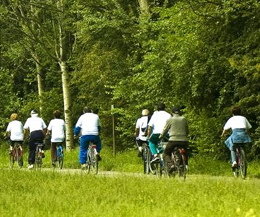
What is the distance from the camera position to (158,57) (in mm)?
28188

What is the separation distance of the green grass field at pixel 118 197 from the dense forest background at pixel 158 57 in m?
6.46

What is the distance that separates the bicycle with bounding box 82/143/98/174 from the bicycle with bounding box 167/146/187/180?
383 cm

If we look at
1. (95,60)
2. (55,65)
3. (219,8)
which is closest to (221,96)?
(219,8)

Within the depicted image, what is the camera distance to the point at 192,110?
27.6m

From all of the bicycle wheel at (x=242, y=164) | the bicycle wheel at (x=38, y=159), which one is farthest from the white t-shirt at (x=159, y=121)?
the bicycle wheel at (x=38, y=159)

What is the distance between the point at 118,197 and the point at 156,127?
8.43m

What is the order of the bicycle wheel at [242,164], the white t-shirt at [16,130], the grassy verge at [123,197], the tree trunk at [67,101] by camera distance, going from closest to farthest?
the grassy verge at [123,197], the bicycle wheel at [242,164], the white t-shirt at [16,130], the tree trunk at [67,101]

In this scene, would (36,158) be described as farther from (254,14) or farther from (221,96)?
(254,14)

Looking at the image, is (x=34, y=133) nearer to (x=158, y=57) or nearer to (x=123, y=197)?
(x=158, y=57)

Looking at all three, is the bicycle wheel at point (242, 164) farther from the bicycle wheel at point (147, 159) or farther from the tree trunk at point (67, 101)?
the tree trunk at point (67, 101)

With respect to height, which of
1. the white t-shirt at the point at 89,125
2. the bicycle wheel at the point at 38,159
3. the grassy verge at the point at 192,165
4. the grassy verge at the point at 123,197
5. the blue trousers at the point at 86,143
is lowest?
the grassy verge at the point at 123,197

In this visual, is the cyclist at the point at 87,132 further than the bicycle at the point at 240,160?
Yes

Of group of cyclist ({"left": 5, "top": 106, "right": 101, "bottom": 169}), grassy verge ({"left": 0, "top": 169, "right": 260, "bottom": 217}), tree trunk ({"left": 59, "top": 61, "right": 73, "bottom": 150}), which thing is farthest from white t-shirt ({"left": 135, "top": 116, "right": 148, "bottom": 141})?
tree trunk ({"left": 59, "top": 61, "right": 73, "bottom": 150})

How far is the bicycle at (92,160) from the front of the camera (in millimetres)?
24266
